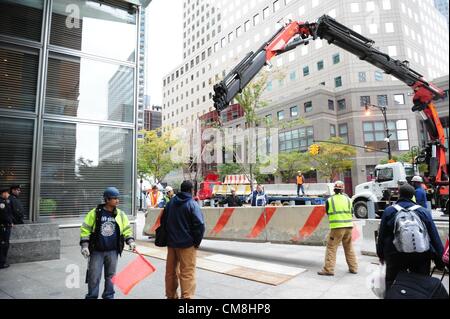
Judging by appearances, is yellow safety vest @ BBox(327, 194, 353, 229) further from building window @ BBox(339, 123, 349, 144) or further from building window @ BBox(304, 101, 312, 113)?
building window @ BBox(304, 101, 312, 113)

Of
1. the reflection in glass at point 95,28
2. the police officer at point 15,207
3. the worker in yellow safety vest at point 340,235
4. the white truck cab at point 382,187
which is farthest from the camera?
the white truck cab at point 382,187

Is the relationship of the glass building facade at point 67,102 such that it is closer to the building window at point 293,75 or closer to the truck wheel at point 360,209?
the truck wheel at point 360,209

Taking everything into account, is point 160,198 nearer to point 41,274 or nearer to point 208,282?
point 41,274

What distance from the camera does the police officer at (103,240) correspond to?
14.9 ft

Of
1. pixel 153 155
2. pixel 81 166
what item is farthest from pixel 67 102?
pixel 153 155

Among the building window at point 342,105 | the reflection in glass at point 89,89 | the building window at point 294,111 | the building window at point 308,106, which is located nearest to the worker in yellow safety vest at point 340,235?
the reflection in glass at point 89,89

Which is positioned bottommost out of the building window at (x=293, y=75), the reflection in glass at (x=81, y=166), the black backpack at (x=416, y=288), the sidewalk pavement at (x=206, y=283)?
the sidewalk pavement at (x=206, y=283)

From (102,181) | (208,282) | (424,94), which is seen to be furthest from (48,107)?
(424,94)

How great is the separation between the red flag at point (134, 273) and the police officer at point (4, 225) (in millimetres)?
4114

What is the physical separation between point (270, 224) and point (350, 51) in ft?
23.5

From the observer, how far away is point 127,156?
1138 cm

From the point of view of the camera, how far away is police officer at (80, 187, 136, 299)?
14.9ft

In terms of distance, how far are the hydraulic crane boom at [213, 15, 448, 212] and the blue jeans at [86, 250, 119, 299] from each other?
203 inches

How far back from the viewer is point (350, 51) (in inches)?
452
